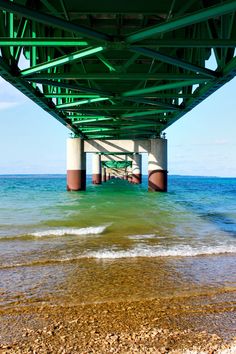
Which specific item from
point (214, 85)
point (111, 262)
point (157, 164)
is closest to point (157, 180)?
point (157, 164)

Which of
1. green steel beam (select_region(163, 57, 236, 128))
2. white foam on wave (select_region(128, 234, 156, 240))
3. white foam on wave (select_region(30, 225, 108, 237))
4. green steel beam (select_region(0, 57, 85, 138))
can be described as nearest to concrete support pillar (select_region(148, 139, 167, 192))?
green steel beam (select_region(0, 57, 85, 138))

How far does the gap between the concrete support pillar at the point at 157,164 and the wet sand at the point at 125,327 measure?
1131 inches

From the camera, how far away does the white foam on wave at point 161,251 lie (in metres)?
7.74

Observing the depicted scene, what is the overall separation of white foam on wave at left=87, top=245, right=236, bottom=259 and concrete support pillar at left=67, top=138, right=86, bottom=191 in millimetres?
26305

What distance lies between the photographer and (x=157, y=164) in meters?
33.5

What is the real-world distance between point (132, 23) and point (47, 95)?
564 cm

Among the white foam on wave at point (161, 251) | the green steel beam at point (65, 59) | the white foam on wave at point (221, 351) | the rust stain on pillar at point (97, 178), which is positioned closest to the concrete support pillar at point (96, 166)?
the rust stain on pillar at point (97, 178)

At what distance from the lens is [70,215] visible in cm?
1623

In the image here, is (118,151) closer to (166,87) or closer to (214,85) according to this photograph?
(166,87)

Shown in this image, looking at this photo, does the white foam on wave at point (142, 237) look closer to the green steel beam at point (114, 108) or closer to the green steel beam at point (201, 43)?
the green steel beam at point (201, 43)

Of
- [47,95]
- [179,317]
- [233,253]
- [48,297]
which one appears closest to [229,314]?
[179,317]

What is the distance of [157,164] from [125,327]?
98.0 ft

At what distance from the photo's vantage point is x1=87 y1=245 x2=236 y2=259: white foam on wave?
25.4 feet

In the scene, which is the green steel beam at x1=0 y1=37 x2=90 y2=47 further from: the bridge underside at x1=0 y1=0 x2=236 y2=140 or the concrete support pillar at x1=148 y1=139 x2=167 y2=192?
the concrete support pillar at x1=148 y1=139 x2=167 y2=192
